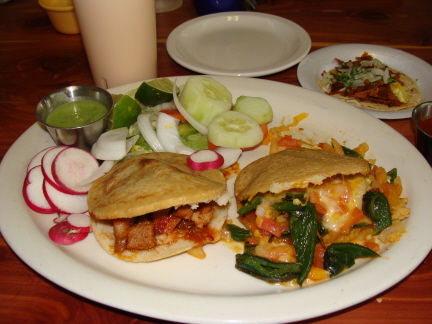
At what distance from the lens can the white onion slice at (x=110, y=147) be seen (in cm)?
344

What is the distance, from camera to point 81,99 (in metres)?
3.84

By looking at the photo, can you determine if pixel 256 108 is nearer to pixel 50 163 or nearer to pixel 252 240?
pixel 252 240

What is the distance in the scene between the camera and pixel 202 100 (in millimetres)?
3939

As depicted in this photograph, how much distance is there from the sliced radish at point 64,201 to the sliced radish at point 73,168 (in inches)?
2.2

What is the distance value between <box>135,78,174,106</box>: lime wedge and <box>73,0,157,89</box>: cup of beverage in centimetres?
57

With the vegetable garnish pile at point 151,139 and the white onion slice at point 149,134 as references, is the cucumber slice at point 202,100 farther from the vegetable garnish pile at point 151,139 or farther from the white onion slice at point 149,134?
the white onion slice at point 149,134

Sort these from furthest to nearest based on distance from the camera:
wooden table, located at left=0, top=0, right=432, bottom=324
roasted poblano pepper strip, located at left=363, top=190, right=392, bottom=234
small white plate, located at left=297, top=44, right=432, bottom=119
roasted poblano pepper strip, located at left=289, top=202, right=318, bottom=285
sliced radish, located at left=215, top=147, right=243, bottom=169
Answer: small white plate, located at left=297, top=44, right=432, bottom=119 < sliced radish, located at left=215, top=147, right=243, bottom=169 < roasted poblano pepper strip, located at left=363, top=190, right=392, bottom=234 < roasted poblano pepper strip, located at left=289, top=202, right=318, bottom=285 < wooden table, located at left=0, top=0, right=432, bottom=324

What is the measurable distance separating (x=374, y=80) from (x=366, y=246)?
266cm

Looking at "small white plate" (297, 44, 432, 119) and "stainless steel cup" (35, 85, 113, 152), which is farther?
"small white plate" (297, 44, 432, 119)

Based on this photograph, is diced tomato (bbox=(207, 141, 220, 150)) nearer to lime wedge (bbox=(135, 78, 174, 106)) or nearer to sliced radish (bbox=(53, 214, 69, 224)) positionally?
lime wedge (bbox=(135, 78, 174, 106))

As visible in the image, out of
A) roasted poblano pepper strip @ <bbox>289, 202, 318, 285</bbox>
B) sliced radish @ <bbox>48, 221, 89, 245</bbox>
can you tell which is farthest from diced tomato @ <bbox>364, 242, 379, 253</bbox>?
sliced radish @ <bbox>48, 221, 89, 245</bbox>

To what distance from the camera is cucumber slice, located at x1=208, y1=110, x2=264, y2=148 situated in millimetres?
→ 3725

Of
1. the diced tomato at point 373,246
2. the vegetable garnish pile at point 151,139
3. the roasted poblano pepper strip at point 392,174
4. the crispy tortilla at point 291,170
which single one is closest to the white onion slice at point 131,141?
the vegetable garnish pile at point 151,139

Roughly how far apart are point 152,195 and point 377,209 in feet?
5.66
